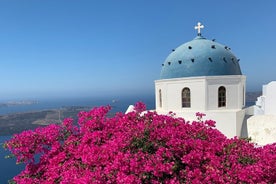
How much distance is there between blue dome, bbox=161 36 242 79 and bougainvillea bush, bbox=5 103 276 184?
8.70m

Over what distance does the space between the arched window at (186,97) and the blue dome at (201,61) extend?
1100 mm

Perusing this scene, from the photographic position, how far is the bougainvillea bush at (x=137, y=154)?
4.68 metres

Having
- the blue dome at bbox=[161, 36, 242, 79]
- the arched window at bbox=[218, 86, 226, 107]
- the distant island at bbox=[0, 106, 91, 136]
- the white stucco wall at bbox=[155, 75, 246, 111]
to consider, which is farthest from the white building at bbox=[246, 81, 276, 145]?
the distant island at bbox=[0, 106, 91, 136]

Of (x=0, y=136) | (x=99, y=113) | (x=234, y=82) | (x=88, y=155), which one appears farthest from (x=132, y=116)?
(x=0, y=136)

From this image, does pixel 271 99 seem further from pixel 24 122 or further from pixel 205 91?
pixel 24 122

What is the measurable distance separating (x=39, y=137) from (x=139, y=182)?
3.51 m

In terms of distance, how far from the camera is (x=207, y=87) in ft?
48.0

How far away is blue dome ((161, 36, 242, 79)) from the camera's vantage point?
49.5 ft

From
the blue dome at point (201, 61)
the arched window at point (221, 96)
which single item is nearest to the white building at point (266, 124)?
the arched window at point (221, 96)

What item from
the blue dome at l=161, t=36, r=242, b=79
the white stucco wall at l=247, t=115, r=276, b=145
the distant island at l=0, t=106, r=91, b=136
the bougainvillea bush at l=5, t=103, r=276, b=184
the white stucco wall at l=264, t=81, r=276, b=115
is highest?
the blue dome at l=161, t=36, r=242, b=79

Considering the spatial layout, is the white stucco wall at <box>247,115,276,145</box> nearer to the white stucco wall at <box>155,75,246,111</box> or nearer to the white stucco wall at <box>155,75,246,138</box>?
the white stucco wall at <box>155,75,246,138</box>

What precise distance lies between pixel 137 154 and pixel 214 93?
1109 centimetres

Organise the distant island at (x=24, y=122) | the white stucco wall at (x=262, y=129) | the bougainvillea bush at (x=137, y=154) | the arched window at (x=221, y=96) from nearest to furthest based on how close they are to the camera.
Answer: the bougainvillea bush at (x=137, y=154) < the white stucco wall at (x=262, y=129) < the arched window at (x=221, y=96) < the distant island at (x=24, y=122)

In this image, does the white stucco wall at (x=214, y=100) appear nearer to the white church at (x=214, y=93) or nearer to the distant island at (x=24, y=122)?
the white church at (x=214, y=93)
